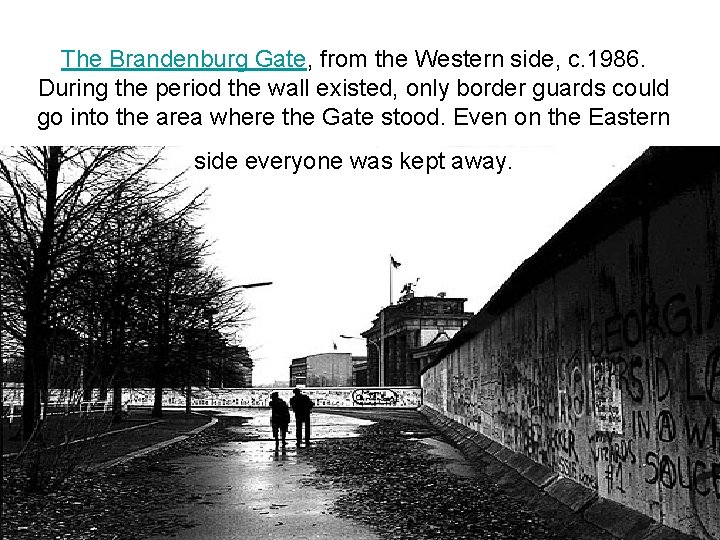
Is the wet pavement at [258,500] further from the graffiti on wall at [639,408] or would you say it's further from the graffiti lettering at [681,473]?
the graffiti lettering at [681,473]

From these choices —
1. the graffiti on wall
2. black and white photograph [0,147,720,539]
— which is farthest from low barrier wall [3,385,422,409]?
the graffiti on wall

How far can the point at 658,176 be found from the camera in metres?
6.68

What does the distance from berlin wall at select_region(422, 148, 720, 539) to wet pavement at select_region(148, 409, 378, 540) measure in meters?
2.79

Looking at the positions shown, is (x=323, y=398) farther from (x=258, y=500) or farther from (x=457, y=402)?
(x=258, y=500)

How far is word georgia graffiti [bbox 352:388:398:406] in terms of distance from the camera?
65.4m

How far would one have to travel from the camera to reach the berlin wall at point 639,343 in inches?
241

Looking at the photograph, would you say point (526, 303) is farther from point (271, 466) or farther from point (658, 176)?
point (658, 176)

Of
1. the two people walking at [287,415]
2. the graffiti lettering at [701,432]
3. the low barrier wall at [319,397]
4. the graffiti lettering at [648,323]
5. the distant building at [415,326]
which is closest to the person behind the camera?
the graffiti lettering at [701,432]

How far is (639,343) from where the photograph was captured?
775cm

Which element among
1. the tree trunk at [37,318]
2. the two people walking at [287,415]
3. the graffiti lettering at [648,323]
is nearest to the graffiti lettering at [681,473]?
the graffiti lettering at [648,323]

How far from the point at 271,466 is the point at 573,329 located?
7.69 m

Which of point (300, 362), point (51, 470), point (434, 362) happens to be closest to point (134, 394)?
point (434, 362)

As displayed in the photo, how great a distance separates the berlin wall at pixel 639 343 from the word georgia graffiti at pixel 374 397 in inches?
2073

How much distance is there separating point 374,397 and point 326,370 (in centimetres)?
7588
